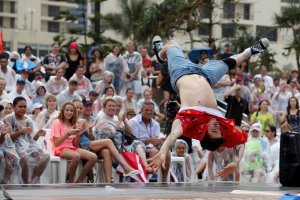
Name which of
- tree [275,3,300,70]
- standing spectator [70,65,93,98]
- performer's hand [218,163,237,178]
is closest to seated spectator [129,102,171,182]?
performer's hand [218,163,237,178]

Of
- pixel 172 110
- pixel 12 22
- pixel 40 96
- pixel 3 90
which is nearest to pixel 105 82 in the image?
pixel 40 96

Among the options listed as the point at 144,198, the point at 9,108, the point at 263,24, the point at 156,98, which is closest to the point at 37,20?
the point at 263,24

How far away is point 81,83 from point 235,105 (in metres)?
3.34

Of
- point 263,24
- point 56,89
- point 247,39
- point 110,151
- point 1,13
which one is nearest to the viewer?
point 110,151

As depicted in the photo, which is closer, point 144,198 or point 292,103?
point 144,198

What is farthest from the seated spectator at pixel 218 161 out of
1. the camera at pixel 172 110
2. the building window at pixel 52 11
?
the building window at pixel 52 11

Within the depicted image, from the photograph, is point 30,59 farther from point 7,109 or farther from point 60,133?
point 60,133

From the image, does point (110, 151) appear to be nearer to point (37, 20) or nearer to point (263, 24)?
point (263, 24)

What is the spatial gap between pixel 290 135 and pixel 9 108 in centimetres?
453

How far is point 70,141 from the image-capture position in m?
14.1

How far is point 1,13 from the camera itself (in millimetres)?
66812

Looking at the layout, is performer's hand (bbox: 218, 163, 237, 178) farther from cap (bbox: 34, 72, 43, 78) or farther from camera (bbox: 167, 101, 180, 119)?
cap (bbox: 34, 72, 43, 78)

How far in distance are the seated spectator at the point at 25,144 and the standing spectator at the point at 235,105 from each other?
19.8ft

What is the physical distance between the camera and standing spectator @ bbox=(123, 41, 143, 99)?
20.7 meters
